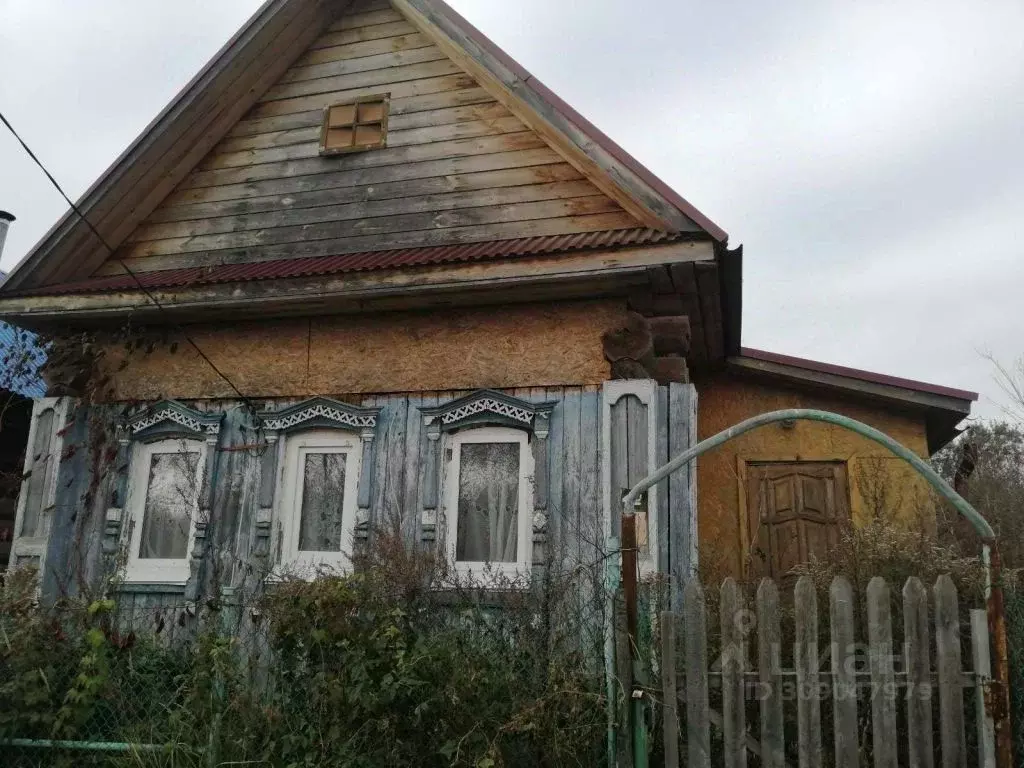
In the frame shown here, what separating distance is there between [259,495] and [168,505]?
39.8 inches

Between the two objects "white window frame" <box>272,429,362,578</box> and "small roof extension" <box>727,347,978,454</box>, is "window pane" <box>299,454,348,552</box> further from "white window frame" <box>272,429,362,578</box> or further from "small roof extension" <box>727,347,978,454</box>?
"small roof extension" <box>727,347,978,454</box>

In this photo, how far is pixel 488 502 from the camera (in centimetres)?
703

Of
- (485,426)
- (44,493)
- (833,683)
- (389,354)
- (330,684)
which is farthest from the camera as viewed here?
(44,493)

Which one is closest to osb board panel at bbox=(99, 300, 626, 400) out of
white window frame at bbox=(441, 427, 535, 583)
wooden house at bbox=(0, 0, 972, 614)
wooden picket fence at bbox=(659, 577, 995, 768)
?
wooden house at bbox=(0, 0, 972, 614)

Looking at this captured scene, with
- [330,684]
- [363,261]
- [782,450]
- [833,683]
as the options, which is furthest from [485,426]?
[833,683]

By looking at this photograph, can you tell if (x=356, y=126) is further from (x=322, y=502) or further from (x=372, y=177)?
(x=322, y=502)

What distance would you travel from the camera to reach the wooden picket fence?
4.10 metres

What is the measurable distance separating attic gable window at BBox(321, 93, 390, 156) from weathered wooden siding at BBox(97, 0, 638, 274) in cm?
8

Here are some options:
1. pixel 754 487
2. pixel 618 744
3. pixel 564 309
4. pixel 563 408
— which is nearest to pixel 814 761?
pixel 618 744

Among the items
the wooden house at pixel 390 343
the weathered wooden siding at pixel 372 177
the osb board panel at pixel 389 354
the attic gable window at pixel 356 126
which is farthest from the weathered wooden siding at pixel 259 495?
the attic gable window at pixel 356 126

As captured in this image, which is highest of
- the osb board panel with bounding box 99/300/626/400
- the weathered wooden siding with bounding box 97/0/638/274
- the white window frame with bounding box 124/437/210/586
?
the weathered wooden siding with bounding box 97/0/638/274

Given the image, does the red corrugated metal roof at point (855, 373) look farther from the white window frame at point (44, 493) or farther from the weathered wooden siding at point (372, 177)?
the white window frame at point (44, 493)

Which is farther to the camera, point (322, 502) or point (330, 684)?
point (322, 502)

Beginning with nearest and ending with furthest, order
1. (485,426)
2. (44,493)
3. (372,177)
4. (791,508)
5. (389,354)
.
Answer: (485,426) → (389,354) → (44,493) → (372,177) → (791,508)
